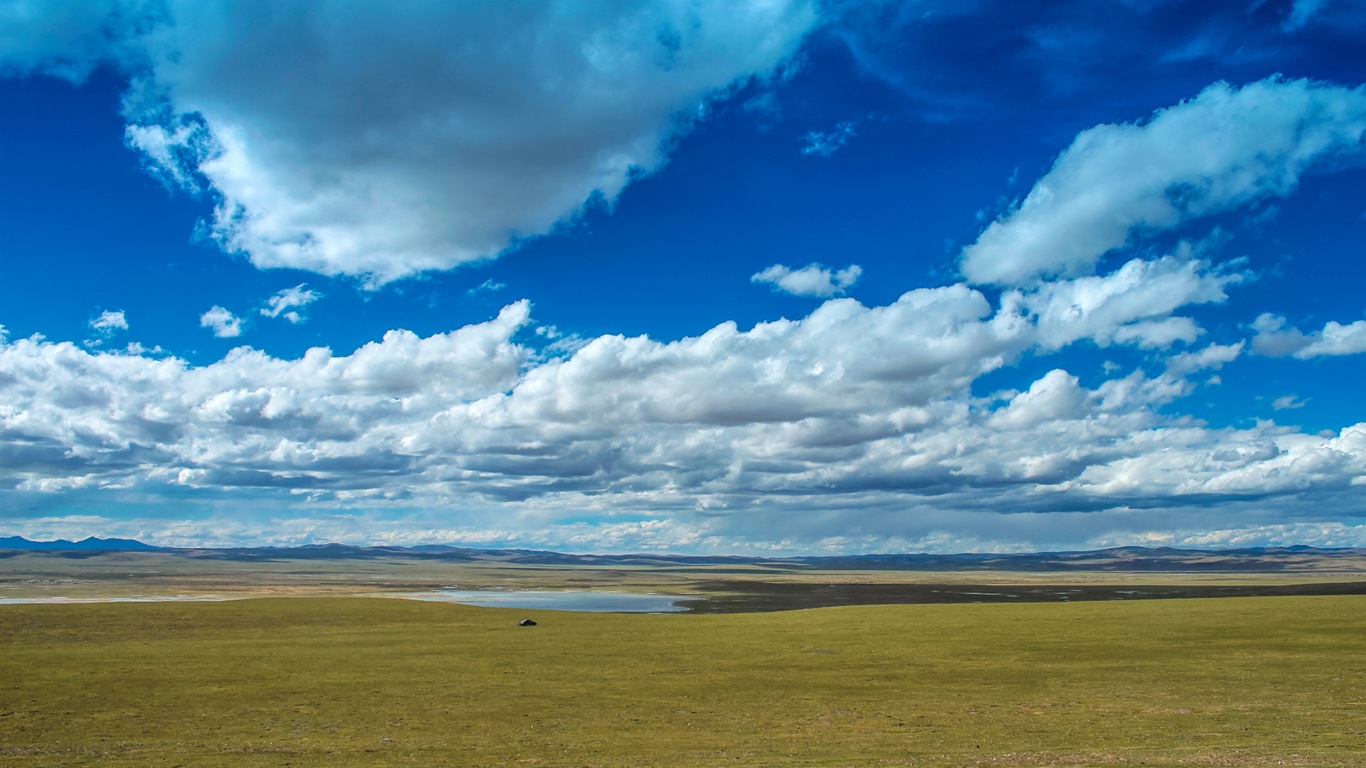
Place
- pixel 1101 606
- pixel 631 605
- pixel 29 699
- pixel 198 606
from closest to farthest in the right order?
pixel 29 699
pixel 1101 606
pixel 198 606
pixel 631 605

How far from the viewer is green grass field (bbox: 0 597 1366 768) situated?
24.9 meters

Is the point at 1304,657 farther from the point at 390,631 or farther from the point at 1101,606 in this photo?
the point at 390,631

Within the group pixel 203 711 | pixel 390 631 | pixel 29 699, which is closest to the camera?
pixel 203 711

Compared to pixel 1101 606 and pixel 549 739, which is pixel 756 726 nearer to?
pixel 549 739

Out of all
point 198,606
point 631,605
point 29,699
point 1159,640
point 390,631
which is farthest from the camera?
Answer: point 631,605

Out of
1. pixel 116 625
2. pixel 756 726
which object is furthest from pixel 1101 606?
pixel 116 625

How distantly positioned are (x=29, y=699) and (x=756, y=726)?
1177 inches

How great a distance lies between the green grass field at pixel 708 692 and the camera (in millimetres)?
24922

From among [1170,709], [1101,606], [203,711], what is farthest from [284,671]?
[1101,606]

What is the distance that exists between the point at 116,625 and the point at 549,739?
173 ft

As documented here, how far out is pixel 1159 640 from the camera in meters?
49.2

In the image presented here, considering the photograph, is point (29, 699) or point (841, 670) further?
point (841, 670)

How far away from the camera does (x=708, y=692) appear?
36375mm

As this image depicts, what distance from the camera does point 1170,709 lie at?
30.0 metres
